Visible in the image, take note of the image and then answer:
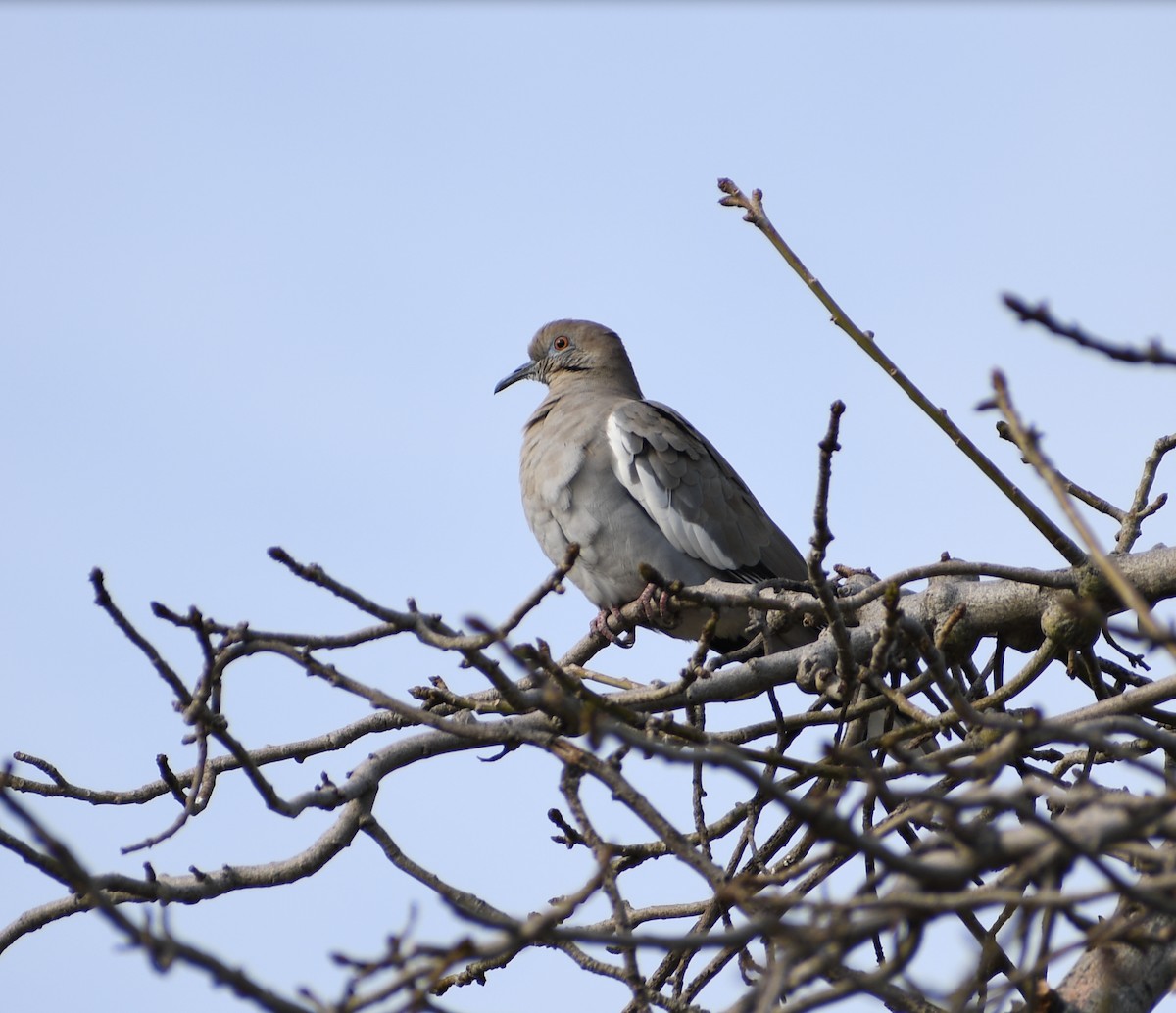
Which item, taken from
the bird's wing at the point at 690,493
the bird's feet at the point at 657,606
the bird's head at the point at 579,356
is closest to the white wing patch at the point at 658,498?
the bird's wing at the point at 690,493

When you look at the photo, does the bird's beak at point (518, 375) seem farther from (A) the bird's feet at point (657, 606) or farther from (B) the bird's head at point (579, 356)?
(A) the bird's feet at point (657, 606)

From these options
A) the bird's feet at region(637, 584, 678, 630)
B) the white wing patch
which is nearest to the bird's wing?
the white wing patch

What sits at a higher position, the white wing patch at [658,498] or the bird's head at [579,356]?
the bird's head at [579,356]

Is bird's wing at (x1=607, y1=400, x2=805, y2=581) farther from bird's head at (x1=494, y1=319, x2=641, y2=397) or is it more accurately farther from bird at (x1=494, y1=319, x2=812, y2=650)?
bird's head at (x1=494, y1=319, x2=641, y2=397)

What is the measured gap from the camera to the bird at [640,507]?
20.9ft

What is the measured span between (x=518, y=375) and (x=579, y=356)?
1.55 ft

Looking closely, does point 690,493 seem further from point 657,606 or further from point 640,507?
point 657,606

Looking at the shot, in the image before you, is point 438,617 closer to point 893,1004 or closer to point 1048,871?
point 893,1004

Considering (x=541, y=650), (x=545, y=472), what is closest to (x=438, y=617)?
(x=541, y=650)

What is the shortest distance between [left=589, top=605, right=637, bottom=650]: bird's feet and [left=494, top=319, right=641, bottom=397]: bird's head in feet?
6.43

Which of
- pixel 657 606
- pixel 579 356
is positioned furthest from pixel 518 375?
pixel 657 606

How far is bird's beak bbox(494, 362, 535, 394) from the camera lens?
8258 mm

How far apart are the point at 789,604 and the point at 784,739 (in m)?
0.69

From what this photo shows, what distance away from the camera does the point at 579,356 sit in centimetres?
799
